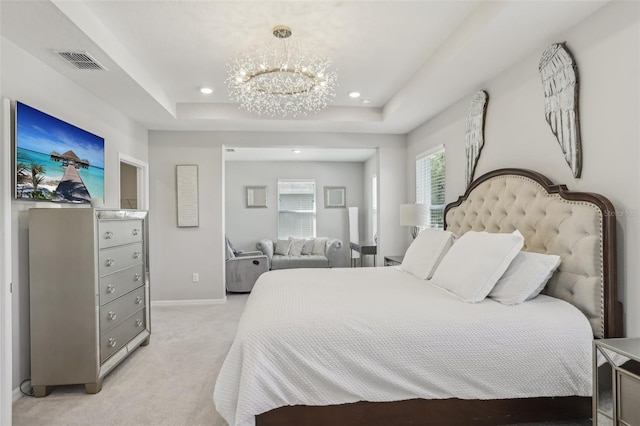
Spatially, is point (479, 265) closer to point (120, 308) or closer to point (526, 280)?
point (526, 280)

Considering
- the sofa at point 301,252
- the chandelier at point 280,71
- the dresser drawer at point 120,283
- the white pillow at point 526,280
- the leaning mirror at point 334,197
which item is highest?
the chandelier at point 280,71

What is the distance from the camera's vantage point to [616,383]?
4.91ft

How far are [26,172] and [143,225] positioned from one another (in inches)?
39.6

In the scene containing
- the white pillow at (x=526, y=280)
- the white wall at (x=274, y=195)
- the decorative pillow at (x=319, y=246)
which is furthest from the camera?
the white wall at (x=274, y=195)

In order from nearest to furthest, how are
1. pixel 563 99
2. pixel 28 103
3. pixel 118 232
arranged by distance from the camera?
pixel 563 99
pixel 28 103
pixel 118 232

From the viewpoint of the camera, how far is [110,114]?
360 centimetres

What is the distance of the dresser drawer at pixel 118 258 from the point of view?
2523 mm

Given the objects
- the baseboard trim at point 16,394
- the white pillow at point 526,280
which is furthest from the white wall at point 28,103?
the white pillow at point 526,280

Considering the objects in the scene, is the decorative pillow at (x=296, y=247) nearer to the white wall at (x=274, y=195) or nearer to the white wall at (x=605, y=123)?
the white wall at (x=274, y=195)

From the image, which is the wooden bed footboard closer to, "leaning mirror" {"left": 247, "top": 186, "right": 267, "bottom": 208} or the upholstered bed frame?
the upholstered bed frame

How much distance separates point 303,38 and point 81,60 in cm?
162

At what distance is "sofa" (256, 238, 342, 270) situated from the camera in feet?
21.7

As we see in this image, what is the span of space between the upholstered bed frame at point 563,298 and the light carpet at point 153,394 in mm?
291

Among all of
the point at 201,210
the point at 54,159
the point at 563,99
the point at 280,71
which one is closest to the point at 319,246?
the point at 201,210
